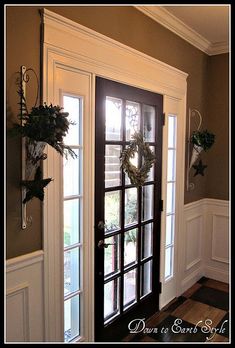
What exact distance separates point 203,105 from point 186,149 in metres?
0.70

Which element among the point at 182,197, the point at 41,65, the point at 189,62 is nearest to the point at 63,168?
the point at 41,65

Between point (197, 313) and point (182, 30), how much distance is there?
2768 mm

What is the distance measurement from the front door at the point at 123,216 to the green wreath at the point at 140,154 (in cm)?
5

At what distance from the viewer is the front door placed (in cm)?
204

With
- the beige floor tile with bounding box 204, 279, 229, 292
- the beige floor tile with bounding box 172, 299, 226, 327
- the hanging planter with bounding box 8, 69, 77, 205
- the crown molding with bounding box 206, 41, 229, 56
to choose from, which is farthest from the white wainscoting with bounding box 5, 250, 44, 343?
the crown molding with bounding box 206, 41, 229, 56

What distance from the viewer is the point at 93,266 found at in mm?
1998

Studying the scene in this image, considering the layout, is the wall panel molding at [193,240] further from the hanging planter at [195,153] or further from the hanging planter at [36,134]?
the hanging planter at [36,134]

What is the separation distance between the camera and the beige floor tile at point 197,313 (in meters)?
2.59

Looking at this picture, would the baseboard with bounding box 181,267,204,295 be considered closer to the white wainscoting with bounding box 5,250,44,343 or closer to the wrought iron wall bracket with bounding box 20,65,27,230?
the white wainscoting with bounding box 5,250,44,343

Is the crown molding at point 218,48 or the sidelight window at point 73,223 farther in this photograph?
the crown molding at point 218,48

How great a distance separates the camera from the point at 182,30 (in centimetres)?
274

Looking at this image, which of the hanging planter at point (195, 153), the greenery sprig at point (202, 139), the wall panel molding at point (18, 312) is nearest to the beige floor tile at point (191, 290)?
the hanging planter at point (195, 153)

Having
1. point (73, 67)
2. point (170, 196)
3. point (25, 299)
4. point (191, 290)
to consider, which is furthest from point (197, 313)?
point (73, 67)

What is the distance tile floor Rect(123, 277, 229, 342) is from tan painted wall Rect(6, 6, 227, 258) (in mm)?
1457
